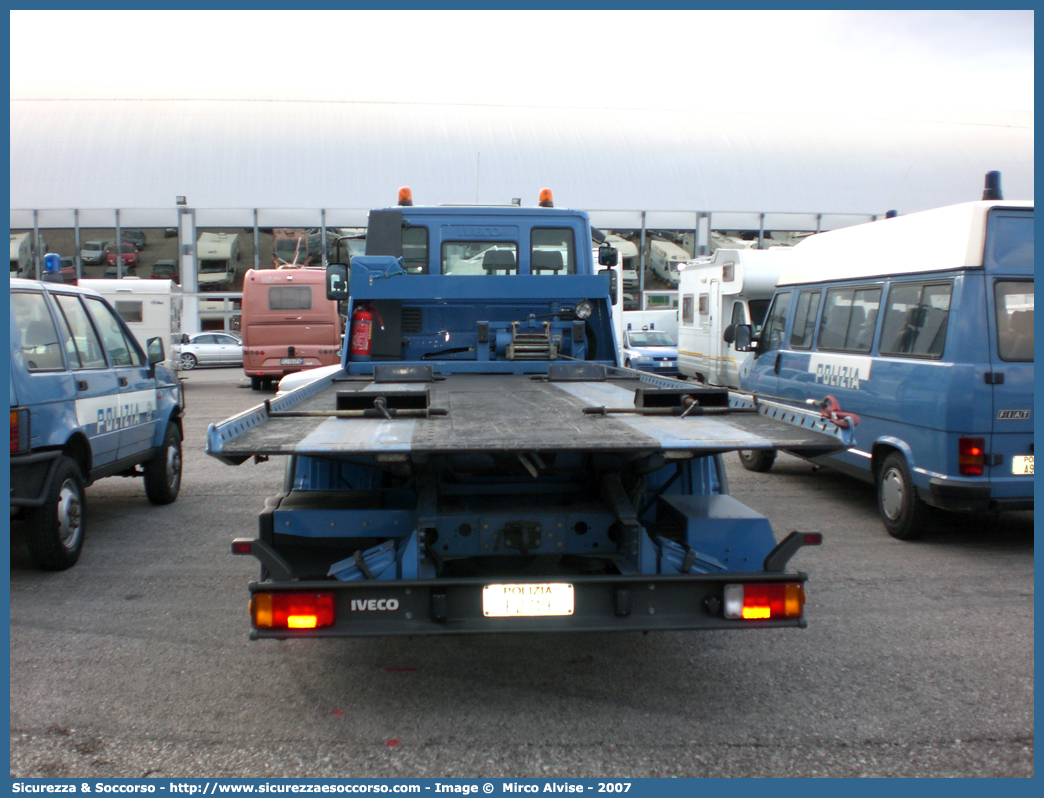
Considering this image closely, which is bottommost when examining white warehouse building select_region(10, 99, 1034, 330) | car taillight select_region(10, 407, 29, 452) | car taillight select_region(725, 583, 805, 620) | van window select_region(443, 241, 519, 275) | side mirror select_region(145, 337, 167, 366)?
car taillight select_region(725, 583, 805, 620)

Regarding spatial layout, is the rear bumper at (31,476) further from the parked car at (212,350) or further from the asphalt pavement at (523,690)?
the parked car at (212,350)

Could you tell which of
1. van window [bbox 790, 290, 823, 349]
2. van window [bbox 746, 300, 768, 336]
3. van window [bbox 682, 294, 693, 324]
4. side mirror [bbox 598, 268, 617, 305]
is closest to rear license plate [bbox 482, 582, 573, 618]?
side mirror [bbox 598, 268, 617, 305]

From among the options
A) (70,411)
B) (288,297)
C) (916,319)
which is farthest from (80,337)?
(288,297)

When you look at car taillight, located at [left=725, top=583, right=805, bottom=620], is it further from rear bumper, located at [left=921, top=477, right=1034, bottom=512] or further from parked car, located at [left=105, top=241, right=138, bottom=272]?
parked car, located at [left=105, top=241, right=138, bottom=272]

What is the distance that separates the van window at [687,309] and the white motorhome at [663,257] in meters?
21.2

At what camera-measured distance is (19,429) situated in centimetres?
528

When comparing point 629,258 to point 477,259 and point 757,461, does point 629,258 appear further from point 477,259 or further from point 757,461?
point 477,259

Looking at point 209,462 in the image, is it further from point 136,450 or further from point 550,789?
point 550,789

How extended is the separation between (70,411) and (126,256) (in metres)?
34.3

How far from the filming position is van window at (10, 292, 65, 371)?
18.4 feet

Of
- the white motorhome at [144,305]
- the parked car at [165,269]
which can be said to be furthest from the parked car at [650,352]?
the parked car at [165,269]

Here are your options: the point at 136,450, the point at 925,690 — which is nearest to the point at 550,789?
the point at 925,690

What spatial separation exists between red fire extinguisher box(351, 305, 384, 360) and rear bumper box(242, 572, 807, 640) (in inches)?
161

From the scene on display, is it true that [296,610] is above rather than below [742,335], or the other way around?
below
